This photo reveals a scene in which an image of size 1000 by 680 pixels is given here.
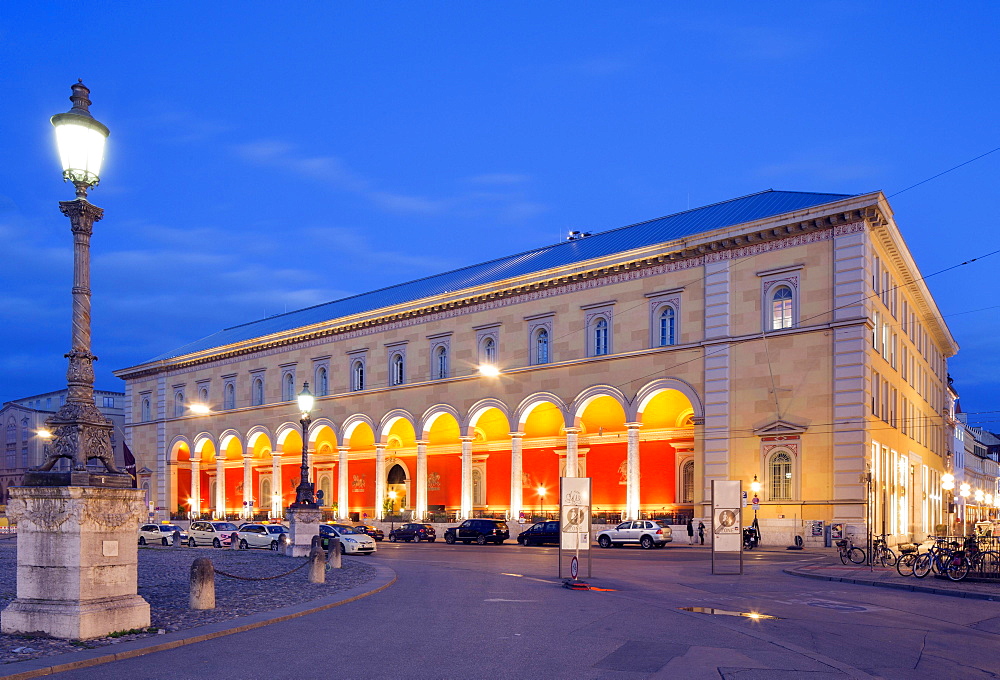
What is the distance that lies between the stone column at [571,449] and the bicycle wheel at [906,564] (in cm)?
2252

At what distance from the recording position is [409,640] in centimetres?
1226

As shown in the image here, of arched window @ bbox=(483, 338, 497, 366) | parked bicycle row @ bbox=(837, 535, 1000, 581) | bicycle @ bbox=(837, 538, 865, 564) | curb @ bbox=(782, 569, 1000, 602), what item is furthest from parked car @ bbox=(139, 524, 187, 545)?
parked bicycle row @ bbox=(837, 535, 1000, 581)

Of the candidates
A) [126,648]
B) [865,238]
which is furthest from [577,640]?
[865,238]

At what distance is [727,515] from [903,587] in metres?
4.56

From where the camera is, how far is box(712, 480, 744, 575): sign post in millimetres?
23391

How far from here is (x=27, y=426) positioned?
10338 cm

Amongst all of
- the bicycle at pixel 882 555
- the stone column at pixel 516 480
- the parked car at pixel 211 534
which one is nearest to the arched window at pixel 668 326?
the stone column at pixel 516 480

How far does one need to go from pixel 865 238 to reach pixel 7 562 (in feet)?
111

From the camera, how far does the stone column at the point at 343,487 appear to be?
60812 mm

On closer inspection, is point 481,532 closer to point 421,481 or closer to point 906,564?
point 421,481

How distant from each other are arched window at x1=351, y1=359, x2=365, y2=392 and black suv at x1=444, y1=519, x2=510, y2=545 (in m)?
16.0

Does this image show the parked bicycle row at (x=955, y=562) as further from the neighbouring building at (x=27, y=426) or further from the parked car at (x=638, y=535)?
the neighbouring building at (x=27, y=426)

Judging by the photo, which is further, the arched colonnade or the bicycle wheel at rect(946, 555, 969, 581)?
the arched colonnade

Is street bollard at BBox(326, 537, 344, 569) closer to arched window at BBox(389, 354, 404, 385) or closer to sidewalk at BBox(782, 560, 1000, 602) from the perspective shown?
sidewalk at BBox(782, 560, 1000, 602)
